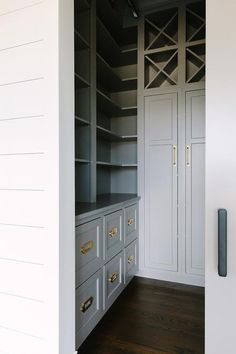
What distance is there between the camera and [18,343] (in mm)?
1227

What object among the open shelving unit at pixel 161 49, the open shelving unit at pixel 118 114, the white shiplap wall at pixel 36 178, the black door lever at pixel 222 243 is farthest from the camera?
the open shelving unit at pixel 118 114

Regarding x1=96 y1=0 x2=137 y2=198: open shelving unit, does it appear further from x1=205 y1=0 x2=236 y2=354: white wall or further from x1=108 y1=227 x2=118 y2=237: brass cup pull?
x1=205 y1=0 x2=236 y2=354: white wall

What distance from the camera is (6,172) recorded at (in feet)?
4.04

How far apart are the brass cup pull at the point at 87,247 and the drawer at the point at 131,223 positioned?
0.70 m

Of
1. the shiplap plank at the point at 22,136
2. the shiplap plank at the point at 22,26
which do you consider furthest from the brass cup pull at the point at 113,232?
the shiplap plank at the point at 22,26

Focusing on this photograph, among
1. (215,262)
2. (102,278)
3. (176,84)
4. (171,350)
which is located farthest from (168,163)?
(215,262)

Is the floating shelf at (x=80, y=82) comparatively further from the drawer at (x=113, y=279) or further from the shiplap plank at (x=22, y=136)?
the drawer at (x=113, y=279)

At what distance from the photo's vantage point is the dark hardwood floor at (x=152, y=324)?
157 centimetres

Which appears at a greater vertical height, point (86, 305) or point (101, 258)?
point (101, 258)

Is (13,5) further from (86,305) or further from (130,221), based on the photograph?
(130,221)

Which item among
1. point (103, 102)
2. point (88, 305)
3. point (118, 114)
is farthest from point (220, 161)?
point (118, 114)

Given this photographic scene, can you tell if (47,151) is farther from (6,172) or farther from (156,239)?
(156,239)

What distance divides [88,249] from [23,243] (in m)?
0.50

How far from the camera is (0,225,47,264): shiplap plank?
1.15 m
